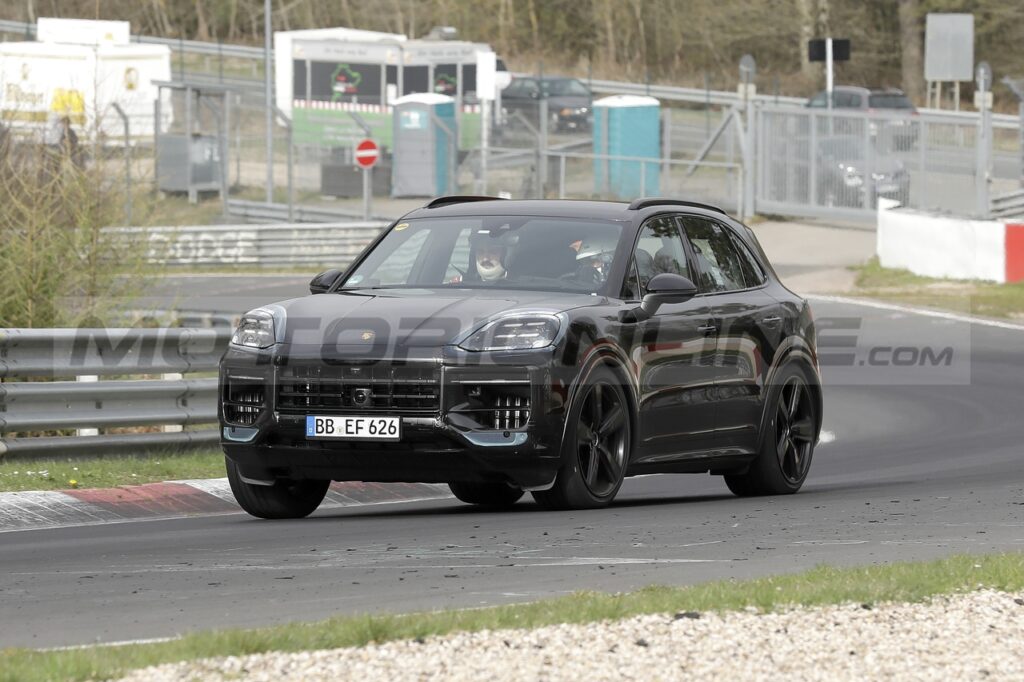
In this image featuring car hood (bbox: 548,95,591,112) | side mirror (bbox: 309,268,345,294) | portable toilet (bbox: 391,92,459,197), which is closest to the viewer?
side mirror (bbox: 309,268,345,294)

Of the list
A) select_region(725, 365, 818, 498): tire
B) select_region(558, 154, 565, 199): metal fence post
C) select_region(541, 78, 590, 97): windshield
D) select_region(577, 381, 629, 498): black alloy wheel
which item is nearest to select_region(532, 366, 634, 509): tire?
→ select_region(577, 381, 629, 498): black alloy wheel

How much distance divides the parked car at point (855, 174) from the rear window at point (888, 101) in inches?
685

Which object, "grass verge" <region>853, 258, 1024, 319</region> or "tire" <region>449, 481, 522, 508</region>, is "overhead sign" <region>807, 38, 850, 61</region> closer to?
"grass verge" <region>853, 258, 1024, 319</region>

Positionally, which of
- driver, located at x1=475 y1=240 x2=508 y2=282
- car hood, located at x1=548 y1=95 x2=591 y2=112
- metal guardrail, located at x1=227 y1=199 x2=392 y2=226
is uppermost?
car hood, located at x1=548 y1=95 x2=591 y2=112

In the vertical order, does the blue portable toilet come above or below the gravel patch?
above

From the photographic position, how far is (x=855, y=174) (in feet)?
114

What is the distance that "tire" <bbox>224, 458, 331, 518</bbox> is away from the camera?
9.73m

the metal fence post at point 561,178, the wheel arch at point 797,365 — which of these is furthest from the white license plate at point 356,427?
the metal fence post at point 561,178

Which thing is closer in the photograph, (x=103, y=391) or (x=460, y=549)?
(x=460, y=549)

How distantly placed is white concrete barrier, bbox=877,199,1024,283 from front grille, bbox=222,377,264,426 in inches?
757

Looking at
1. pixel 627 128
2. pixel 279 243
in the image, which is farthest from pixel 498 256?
pixel 627 128

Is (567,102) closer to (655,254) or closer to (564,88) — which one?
(564,88)

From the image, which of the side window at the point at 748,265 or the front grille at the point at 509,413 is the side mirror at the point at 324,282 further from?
the side window at the point at 748,265

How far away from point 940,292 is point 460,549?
19942 mm
